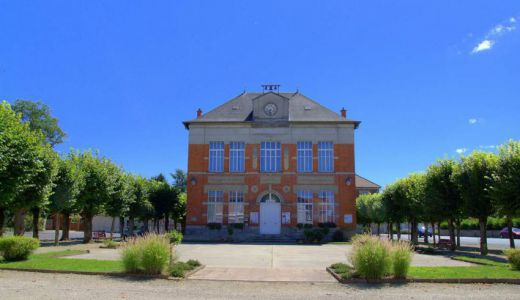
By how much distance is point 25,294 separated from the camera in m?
9.53

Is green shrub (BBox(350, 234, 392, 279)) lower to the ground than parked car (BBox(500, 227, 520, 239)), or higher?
higher

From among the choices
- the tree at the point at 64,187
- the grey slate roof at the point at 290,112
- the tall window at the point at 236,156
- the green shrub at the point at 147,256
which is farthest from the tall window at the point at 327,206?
the green shrub at the point at 147,256

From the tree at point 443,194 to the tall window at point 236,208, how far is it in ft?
52.6

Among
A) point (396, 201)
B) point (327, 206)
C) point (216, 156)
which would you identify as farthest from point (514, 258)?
point (216, 156)

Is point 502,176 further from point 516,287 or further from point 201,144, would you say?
point 201,144

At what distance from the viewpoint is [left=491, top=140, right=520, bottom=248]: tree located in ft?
59.1

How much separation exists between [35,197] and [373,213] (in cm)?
Answer: 3094

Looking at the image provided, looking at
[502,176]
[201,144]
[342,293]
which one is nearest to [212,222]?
[201,144]

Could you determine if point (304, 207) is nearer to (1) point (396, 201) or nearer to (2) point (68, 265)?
(1) point (396, 201)

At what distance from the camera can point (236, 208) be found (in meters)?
36.8

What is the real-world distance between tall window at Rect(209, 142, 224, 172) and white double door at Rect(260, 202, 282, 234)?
5.11 m

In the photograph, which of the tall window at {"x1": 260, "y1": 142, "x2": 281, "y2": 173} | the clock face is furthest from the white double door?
the clock face

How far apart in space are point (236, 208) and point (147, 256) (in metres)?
24.7

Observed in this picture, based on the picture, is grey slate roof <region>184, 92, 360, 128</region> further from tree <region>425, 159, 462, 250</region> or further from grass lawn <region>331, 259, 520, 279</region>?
grass lawn <region>331, 259, 520, 279</region>
